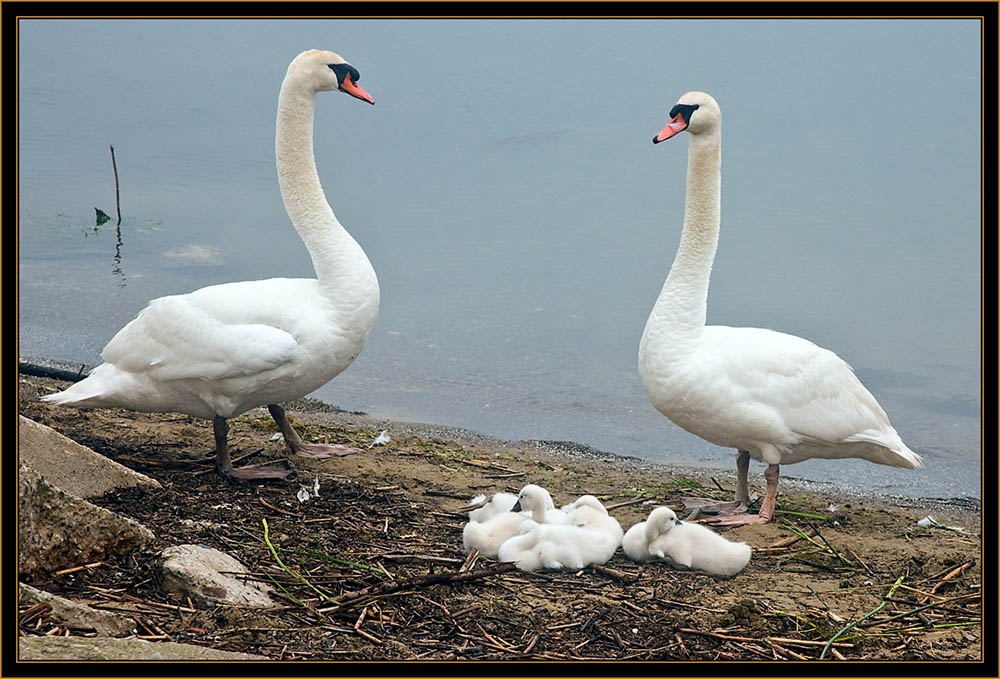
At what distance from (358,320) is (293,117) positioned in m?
1.28

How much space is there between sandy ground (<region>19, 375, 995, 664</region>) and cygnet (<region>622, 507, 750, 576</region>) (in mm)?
59

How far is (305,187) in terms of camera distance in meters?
6.65

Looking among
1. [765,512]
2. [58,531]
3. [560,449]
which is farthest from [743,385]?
[58,531]

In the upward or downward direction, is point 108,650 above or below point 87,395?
below

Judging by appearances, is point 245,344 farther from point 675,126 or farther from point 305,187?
point 675,126

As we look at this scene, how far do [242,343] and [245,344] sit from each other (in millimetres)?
17

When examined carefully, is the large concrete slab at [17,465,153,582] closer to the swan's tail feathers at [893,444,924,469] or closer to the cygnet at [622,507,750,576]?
the cygnet at [622,507,750,576]

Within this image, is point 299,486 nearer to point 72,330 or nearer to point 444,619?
point 444,619

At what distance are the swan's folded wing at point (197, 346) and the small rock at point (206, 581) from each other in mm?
1487

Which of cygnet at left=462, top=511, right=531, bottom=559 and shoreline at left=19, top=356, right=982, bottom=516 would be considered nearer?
cygnet at left=462, top=511, right=531, bottom=559

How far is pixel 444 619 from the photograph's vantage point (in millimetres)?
4359

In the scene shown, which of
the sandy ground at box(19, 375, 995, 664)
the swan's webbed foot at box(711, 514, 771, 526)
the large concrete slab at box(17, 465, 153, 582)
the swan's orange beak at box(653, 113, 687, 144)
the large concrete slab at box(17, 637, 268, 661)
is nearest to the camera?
the large concrete slab at box(17, 637, 268, 661)

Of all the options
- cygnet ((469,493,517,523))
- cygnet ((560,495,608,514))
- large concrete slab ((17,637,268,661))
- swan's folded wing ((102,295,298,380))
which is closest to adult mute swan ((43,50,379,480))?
swan's folded wing ((102,295,298,380))

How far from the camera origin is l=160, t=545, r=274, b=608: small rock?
14.1 feet
